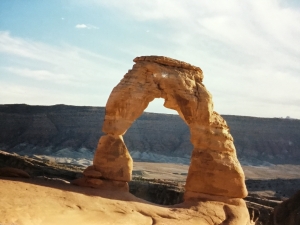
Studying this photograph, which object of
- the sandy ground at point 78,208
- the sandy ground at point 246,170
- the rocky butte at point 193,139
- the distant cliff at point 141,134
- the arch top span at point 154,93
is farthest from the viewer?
the distant cliff at point 141,134

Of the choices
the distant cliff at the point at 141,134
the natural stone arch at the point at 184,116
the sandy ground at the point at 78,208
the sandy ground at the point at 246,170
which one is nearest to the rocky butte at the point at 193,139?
the natural stone arch at the point at 184,116

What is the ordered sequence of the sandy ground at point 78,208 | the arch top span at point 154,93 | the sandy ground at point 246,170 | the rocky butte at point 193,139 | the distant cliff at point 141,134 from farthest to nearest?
the distant cliff at point 141,134 < the sandy ground at point 246,170 < the arch top span at point 154,93 < the rocky butte at point 193,139 < the sandy ground at point 78,208

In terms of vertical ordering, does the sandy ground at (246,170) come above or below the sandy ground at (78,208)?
below

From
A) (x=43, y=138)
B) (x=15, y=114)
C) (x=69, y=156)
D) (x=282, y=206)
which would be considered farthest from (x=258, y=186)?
(x=15, y=114)

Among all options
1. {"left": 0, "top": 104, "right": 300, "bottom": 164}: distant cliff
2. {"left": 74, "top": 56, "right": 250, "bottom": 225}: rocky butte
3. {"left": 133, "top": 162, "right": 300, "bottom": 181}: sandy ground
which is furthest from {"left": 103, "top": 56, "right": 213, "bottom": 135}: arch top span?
{"left": 0, "top": 104, "right": 300, "bottom": 164}: distant cliff

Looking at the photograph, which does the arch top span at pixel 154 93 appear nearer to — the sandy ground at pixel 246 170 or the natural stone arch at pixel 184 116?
the natural stone arch at pixel 184 116

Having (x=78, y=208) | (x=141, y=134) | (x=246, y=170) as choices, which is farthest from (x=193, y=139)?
(x=141, y=134)

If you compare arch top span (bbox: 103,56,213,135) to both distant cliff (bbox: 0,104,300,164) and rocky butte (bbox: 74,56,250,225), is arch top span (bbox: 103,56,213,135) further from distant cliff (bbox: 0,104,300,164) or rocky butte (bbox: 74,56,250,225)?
distant cliff (bbox: 0,104,300,164)
